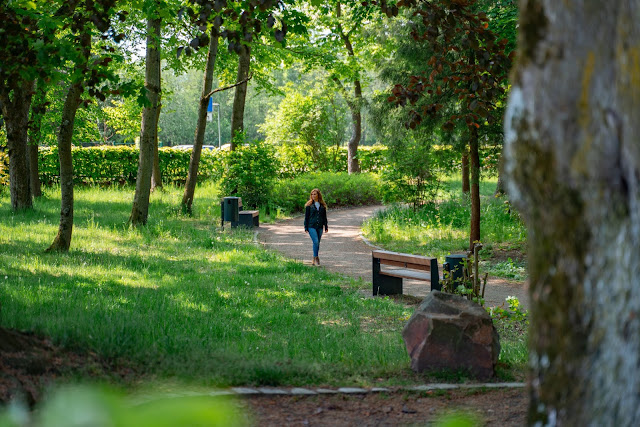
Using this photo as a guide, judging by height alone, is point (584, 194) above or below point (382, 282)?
above

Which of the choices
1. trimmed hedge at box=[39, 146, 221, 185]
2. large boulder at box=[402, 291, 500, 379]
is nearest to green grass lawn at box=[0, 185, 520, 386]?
large boulder at box=[402, 291, 500, 379]

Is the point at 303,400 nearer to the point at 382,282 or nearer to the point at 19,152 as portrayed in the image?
the point at 382,282

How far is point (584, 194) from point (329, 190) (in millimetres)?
24364

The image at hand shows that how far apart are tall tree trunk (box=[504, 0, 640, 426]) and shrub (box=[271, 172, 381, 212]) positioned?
821 inches

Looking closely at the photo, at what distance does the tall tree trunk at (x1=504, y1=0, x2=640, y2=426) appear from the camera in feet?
6.09

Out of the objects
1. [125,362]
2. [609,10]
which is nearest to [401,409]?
[125,362]

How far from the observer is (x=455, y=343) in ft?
19.2

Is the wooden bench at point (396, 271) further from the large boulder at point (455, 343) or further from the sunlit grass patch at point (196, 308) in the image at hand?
the large boulder at point (455, 343)

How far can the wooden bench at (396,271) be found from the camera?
10141 mm

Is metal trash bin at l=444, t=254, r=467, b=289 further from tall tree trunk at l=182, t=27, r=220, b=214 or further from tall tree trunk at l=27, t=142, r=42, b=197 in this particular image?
tall tree trunk at l=27, t=142, r=42, b=197

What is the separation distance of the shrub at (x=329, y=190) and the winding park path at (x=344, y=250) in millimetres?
1139

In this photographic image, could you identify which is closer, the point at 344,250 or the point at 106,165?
the point at 344,250

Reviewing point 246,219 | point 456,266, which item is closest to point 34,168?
point 246,219

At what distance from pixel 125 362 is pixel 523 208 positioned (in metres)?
3.81
